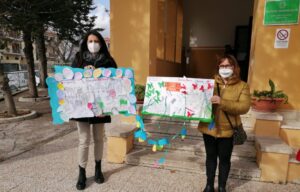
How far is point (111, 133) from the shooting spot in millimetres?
3324

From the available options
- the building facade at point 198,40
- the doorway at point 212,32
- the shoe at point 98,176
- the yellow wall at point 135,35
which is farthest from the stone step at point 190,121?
the doorway at point 212,32

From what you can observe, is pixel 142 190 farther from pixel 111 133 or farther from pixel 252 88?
pixel 252 88

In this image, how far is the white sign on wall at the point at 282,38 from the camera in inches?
148

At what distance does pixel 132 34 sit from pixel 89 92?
2249 millimetres

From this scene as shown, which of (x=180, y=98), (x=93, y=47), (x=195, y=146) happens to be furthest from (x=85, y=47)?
(x=195, y=146)

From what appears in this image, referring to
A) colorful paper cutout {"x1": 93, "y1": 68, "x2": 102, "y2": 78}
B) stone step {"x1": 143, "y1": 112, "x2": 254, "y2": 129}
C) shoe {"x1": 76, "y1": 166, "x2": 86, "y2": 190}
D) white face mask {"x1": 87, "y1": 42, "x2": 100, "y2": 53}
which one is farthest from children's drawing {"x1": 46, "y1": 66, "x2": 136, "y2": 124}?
stone step {"x1": 143, "y1": 112, "x2": 254, "y2": 129}

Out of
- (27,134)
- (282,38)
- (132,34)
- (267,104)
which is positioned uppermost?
(132,34)

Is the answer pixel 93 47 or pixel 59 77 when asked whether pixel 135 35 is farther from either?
pixel 59 77

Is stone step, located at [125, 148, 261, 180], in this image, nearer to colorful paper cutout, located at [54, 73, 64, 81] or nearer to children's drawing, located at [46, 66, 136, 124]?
children's drawing, located at [46, 66, 136, 124]

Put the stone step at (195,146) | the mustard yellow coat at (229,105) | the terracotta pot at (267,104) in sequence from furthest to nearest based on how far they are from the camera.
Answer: the terracotta pot at (267,104), the stone step at (195,146), the mustard yellow coat at (229,105)

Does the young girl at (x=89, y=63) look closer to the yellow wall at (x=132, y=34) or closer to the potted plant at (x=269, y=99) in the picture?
the yellow wall at (x=132, y=34)

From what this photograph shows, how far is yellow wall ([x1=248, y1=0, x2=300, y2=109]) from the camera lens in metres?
3.79

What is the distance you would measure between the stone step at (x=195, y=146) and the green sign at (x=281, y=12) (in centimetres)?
207

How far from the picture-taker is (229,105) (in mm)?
2170
